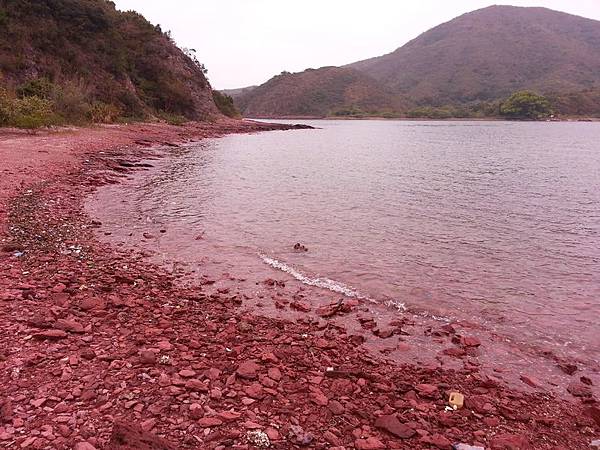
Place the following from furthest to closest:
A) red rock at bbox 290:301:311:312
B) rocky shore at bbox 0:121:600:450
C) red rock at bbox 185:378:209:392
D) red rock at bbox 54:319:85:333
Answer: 1. red rock at bbox 290:301:311:312
2. red rock at bbox 54:319:85:333
3. red rock at bbox 185:378:209:392
4. rocky shore at bbox 0:121:600:450

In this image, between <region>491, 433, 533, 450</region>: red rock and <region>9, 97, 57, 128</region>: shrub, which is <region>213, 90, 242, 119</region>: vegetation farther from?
<region>491, 433, 533, 450</region>: red rock

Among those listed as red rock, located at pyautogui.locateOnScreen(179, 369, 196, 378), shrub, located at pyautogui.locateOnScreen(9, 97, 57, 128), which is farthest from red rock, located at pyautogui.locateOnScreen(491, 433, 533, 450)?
shrub, located at pyautogui.locateOnScreen(9, 97, 57, 128)

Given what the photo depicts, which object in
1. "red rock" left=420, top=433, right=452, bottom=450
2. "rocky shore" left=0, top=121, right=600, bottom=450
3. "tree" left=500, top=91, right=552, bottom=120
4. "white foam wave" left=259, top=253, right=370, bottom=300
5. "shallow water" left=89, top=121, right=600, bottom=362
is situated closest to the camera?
"rocky shore" left=0, top=121, right=600, bottom=450

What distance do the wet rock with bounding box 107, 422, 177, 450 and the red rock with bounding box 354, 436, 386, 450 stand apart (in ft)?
6.15

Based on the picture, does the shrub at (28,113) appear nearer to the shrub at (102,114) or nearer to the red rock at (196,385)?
the shrub at (102,114)

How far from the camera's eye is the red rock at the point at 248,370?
218 inches

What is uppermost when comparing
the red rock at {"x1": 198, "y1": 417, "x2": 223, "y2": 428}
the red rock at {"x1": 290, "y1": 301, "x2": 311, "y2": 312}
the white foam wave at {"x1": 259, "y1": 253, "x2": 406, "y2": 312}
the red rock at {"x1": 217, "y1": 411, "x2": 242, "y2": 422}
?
the red rock at {"x1": 198, "y1": 417, "x2": 223, "y2": 428}

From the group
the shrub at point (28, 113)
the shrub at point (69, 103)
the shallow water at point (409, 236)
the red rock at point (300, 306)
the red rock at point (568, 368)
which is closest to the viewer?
the red rock at point (568, 368)

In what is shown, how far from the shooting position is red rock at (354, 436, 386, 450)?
4.43 m

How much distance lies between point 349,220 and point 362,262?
17.2ft

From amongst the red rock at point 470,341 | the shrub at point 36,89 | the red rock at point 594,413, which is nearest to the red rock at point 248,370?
the red rock at point 470,341

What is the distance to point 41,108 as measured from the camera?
30031 mm

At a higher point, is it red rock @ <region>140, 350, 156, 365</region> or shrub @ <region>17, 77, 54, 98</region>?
shrub @ <region>17, 77, 54, 98</region>

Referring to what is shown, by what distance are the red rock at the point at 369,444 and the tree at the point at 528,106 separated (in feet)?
611
